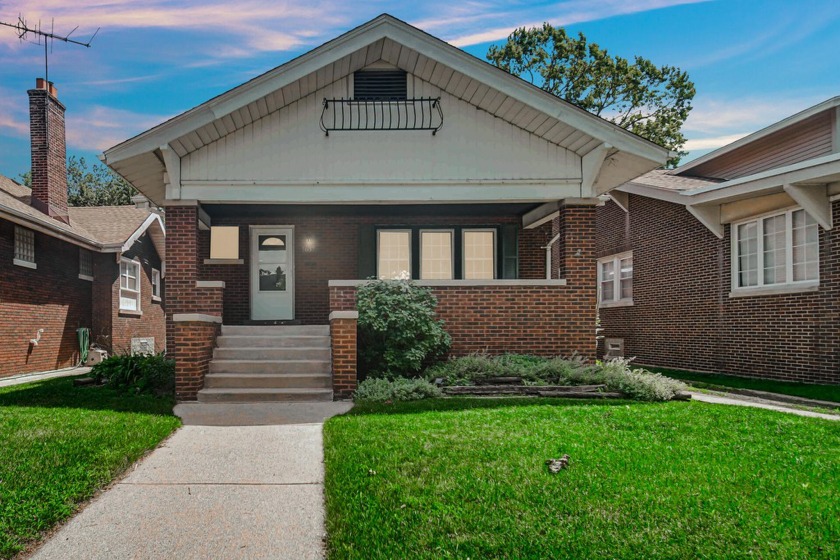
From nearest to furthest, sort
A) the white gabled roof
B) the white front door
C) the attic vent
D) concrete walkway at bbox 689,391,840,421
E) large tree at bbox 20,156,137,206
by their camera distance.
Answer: concrete walkway at bbox 689,391,840,421 < the white gabled roof < the attic vent < the white front door < large tree at bbox 20,156,137,206

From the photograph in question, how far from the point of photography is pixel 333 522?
3.75 meters

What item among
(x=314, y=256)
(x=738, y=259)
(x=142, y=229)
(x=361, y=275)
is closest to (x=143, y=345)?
(x=142, y=229)

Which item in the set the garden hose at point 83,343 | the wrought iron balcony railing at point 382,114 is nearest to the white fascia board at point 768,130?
the wrought iron balcony railing at point 382,114

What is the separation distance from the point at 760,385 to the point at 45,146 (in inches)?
762

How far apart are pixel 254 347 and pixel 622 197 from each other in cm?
1149

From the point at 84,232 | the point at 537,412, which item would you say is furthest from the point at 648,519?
the point at 84,232

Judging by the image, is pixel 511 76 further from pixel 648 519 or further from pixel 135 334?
pixel 135 334

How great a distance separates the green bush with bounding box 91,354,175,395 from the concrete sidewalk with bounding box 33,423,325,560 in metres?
3.45

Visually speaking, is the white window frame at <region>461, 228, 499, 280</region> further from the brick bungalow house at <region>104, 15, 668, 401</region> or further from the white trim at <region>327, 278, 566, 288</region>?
the white trim at <region>327, 278, 566, 288</region>

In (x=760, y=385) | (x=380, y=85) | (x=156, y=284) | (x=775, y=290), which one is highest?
(x=380, y=85)

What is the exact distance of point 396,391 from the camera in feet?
25.8

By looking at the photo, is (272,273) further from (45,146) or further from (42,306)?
(45,146)

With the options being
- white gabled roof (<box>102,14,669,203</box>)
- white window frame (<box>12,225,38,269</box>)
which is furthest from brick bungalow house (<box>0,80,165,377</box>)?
white gabled roof (<box>102,14,669,203</box>)

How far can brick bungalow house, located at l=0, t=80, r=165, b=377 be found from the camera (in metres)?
13.2
